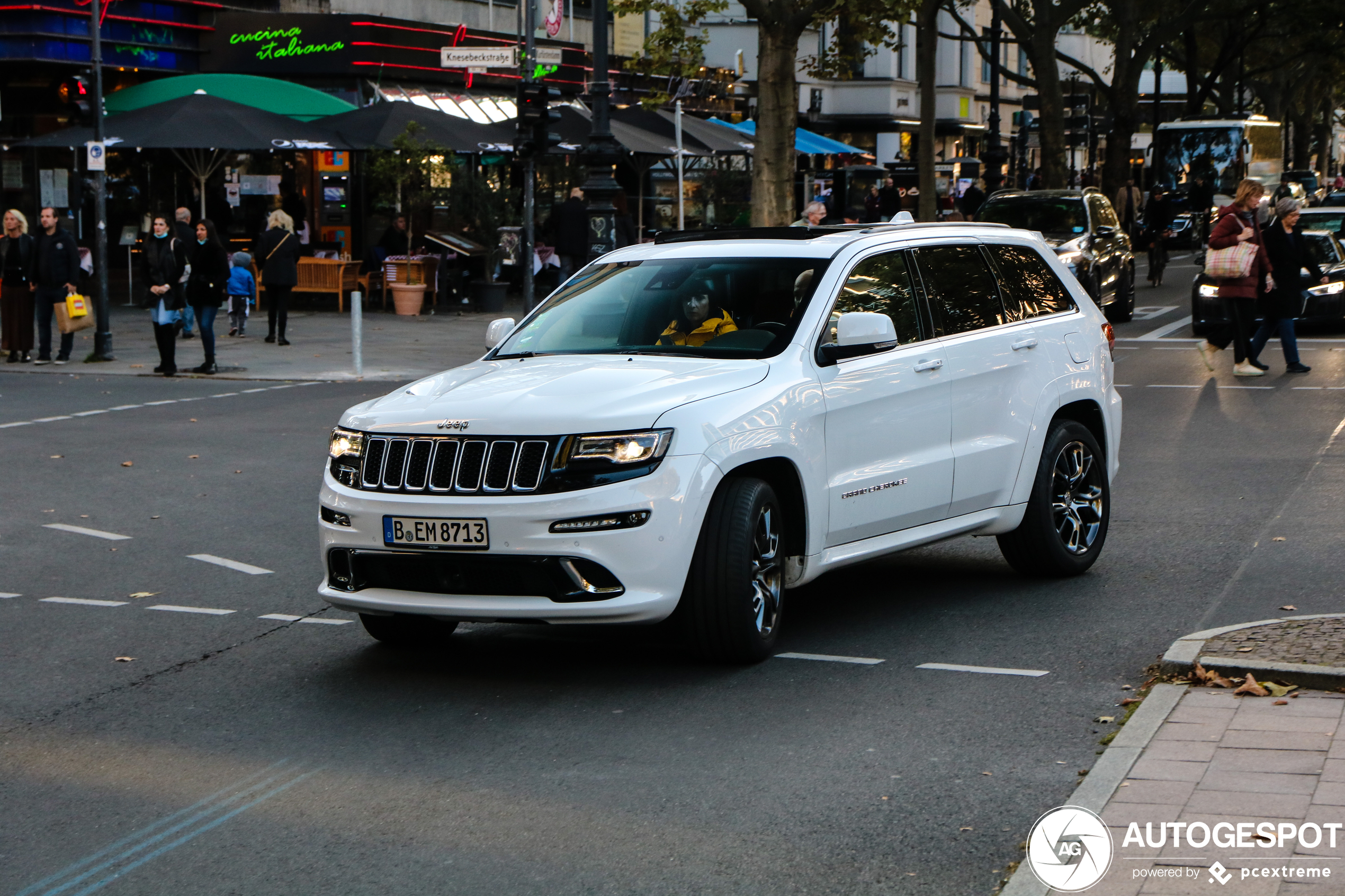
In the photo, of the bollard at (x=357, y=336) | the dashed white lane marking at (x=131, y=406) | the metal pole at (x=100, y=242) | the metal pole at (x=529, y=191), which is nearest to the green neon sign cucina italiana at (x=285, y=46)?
the metal pole at (x=529, y=191)

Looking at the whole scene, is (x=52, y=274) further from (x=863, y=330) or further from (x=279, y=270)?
(x=863, y=330)

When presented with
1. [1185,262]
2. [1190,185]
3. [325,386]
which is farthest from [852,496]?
[1190,185]

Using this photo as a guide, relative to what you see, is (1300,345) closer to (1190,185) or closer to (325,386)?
(325,386)

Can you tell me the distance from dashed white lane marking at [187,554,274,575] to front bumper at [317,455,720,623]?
2.92 metres

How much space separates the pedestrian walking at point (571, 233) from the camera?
2645 centimetres

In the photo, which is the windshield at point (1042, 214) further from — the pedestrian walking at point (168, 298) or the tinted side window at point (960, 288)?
the tinted side window at point (960, 288)

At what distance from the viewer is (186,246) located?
21109mm

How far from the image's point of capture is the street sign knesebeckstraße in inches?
876

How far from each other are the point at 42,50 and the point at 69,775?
26230 mm

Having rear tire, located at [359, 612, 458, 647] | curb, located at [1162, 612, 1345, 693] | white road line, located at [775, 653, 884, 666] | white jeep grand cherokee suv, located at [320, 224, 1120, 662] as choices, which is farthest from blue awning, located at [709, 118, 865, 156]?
curb, located at [1162, 612, 1345, 693]

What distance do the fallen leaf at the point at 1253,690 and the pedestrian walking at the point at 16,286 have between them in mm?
18839

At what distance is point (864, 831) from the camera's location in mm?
4930

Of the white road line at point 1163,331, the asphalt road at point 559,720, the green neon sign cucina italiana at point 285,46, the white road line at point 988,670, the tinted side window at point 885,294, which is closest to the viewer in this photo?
the asphalt road at point 559,720

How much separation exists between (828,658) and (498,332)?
7.35 ft
